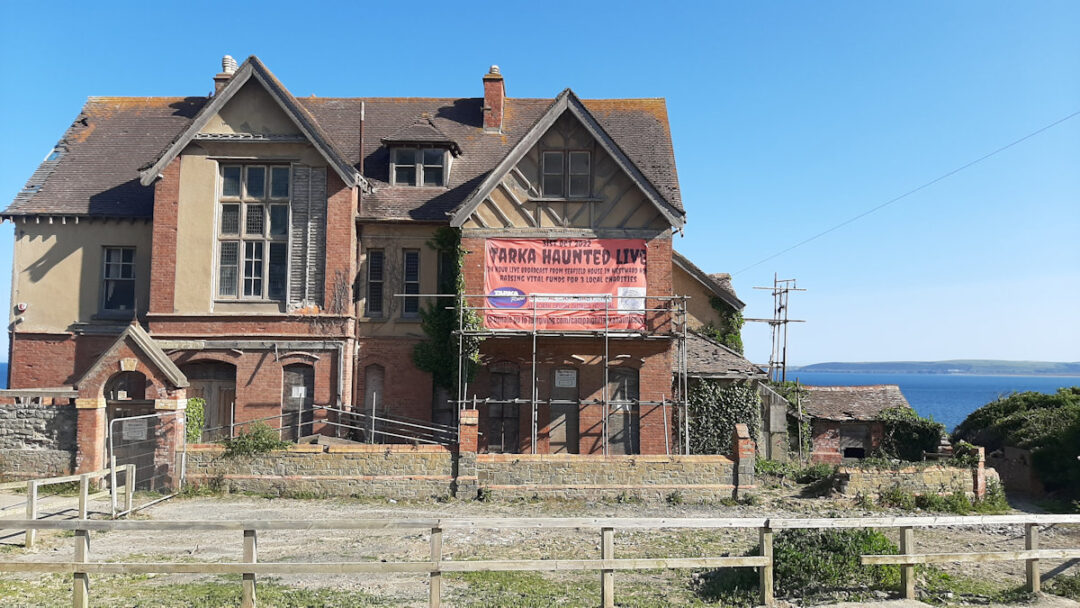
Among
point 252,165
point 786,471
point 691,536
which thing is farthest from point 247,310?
point 786,471

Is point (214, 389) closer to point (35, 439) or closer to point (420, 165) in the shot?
point (35, 439)

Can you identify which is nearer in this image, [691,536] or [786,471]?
[691,536]

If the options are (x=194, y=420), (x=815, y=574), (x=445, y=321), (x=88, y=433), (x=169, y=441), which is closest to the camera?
(x=815, y=574)

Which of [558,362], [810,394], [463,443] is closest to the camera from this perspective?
[463,443]

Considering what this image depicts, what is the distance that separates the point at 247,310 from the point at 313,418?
143 inches

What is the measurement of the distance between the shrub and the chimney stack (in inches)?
907

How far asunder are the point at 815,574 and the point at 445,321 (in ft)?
47.2

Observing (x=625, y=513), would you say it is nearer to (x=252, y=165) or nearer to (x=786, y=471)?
(x=786, y=471)

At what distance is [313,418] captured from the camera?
21891 millimetres

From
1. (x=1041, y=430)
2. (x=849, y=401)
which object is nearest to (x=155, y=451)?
(x=1041, y=430)

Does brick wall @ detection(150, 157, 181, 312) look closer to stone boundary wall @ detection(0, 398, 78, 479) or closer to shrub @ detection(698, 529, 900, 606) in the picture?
stone boundary wall @ detection(0, 398, 78, 479)

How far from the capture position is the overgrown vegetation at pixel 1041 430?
2075 centimetres

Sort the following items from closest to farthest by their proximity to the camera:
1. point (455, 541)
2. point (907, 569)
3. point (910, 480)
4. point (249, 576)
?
point (249, 576) → point (907, 569) → point (455, 541) → point (910, 480)

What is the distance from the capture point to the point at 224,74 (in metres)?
26.0
